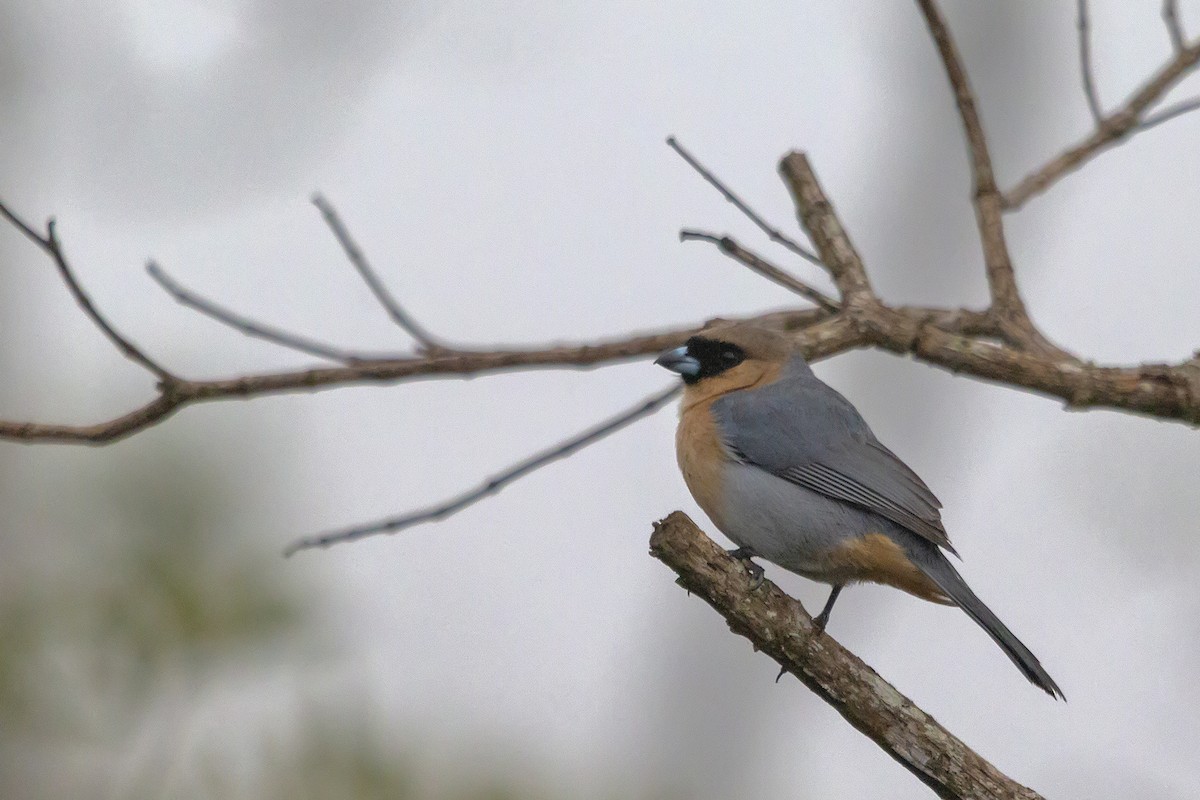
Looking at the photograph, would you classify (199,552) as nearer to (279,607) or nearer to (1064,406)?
(279,607)

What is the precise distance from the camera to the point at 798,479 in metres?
4.86

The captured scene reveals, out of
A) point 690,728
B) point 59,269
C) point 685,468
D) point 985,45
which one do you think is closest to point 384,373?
point 59,269

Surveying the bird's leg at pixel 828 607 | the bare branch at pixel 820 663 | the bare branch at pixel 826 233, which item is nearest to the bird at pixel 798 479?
the bird's leg at pixel 828 607

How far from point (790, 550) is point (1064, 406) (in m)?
1.10

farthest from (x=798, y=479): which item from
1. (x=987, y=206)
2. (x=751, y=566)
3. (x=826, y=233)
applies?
(x=987, y=206)

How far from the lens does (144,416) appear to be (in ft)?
A: 13.1

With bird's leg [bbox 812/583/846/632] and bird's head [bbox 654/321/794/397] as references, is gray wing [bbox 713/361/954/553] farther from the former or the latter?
bird's leg [bbox 812/583/846/632]

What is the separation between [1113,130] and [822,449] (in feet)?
6.21

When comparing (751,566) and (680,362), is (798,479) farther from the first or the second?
(680,362)

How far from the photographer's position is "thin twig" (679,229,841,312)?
176 inches

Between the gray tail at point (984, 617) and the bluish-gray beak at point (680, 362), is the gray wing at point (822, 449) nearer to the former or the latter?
the gray tail at point (984, 617)

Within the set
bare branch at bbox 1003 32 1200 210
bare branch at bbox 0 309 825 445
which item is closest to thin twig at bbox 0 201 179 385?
bare branch at bbox 0 309 825 445

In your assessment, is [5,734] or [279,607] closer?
[5,734]

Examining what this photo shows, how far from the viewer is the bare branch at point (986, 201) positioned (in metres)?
4.79
